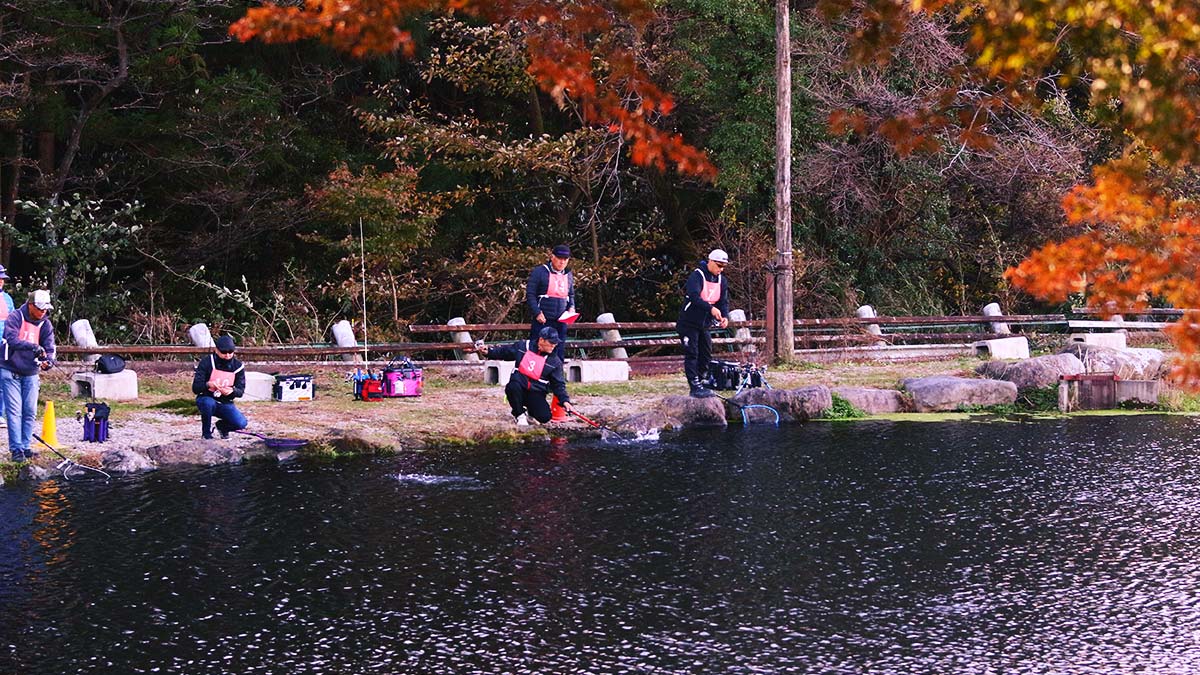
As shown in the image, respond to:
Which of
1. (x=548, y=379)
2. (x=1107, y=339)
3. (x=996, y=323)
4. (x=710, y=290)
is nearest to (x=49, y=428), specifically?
(x=548, y=379)

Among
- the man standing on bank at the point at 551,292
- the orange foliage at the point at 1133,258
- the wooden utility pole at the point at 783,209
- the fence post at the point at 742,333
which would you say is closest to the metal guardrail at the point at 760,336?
the fence post at the point at 742,333

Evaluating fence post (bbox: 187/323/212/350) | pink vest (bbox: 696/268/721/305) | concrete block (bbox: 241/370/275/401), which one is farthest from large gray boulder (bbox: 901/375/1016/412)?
fence post (bbox: 187/323/212/350)

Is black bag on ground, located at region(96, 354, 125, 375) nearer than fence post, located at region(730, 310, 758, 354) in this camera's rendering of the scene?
Yes

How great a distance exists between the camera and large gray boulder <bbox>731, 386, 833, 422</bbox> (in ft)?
58.6

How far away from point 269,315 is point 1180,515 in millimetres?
17519

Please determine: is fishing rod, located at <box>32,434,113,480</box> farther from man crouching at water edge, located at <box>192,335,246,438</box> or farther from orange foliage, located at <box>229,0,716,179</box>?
orange foliage, located at <box>229,0,716,179</box>

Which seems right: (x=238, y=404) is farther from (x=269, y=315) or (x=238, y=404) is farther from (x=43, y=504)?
(x=269, y=315)

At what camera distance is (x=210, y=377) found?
1502 centimetres

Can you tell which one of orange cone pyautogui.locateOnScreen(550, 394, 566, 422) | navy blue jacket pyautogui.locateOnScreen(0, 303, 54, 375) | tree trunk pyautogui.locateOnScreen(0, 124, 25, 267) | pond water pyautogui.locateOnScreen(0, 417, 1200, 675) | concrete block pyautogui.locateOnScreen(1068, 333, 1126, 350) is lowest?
pond water pyautogui.locateOnScreen(0, 417, 1200, 675)

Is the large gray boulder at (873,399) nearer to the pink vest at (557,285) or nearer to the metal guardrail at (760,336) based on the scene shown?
the pink vest at (557,285)

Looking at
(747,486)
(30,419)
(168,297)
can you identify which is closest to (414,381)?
(30,419)

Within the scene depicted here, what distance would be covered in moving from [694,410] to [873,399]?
260 cm

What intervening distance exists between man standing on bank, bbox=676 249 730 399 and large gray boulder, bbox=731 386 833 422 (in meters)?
0.61

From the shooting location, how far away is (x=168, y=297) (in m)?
25.9
